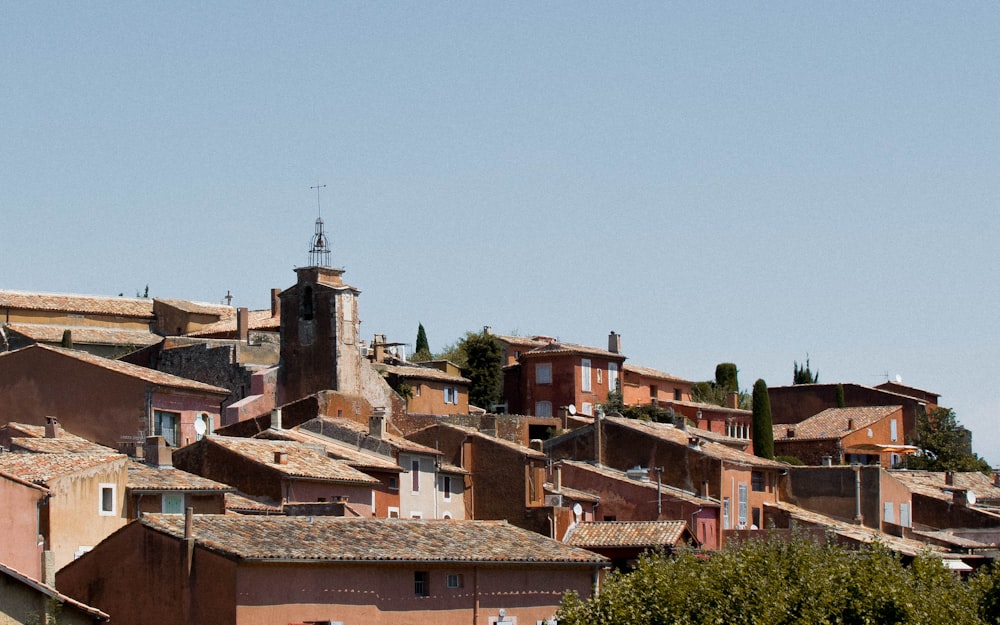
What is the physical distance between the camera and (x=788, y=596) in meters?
36.6

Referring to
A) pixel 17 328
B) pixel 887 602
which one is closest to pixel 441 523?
pixel 887 602

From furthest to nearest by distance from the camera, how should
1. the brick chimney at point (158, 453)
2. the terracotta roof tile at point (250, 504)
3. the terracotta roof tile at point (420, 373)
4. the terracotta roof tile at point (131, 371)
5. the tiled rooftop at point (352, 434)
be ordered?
the terracotta roof tile at point (420, 373)
the terracotta roof tile at point (131, 371)
the tiled rooftop at point (352, 434)
the brick chimney at point (158, 453)
the terracotta roof tile at point (250, 504)

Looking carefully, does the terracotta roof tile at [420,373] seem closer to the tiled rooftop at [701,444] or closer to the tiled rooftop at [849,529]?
the tiled rooftop at [701,444]

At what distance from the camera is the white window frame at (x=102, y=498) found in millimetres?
43250

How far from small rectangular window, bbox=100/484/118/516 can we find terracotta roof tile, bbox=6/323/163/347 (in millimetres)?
38631

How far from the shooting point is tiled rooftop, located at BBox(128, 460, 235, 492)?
44812 mm

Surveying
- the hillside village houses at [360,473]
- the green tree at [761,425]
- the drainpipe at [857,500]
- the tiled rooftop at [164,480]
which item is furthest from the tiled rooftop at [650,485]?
the green tree at [761,425]

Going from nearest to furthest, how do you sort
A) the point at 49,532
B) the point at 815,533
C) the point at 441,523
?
1. the point at 49,532
2. the point at 441,523
3. the point at 815,533

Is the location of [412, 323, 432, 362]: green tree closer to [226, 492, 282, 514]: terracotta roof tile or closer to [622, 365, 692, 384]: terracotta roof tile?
[622, 365, 692, 384]: terracotta roof tile

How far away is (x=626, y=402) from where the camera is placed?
89.6 meters

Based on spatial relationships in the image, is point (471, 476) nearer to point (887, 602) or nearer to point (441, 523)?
point (441, 523)

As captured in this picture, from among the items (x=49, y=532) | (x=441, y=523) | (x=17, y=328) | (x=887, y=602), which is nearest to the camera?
(x=887, y=602)

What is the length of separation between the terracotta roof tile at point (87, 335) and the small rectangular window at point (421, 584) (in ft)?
142

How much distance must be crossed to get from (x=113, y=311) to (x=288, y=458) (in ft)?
134
